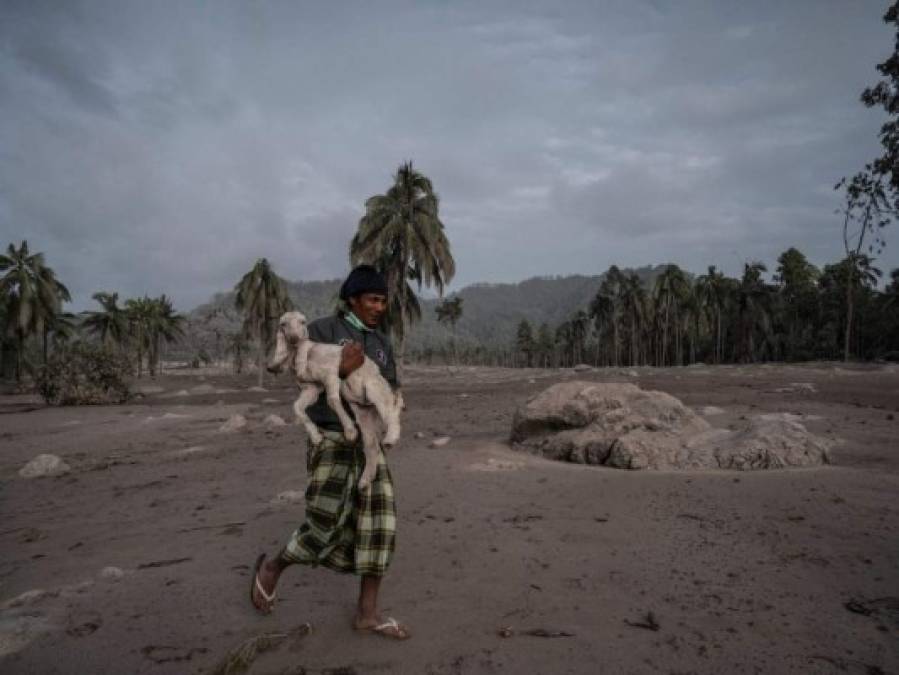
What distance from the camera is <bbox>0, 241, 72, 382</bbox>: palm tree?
37.4 m

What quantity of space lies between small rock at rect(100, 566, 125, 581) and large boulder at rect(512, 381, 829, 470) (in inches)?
208

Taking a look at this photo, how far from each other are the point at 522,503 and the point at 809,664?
3023mm

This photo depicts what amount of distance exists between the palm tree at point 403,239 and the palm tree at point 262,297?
43.7 feet

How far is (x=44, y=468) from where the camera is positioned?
8375 millimetres

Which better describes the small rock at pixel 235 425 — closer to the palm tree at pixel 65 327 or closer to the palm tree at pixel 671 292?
the palm tree at pixel 65 327

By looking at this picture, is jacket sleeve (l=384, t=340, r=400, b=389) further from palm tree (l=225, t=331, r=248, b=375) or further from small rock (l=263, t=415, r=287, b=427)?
palm tree (l=225, t=331, r=248, b=375)

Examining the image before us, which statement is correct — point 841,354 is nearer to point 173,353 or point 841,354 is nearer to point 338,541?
point 338,541

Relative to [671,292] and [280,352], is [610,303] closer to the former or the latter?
[671,292]

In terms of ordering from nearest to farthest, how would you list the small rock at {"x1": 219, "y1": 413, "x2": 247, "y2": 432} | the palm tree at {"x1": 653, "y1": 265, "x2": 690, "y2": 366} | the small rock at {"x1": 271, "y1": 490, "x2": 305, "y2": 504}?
the small rock at {"x1": 271, "y1": 490, "x2": 305, "y2": 504}, the small rock at {"x1": 219, "y1": 413, "x2": 247, "y2": 432}, the palm tree at {"x1": 653, "y1": 265, "x2": 690, "y2": 366}

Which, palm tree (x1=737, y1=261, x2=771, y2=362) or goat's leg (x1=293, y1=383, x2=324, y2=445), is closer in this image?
goat's leg (x1=293, y1=383, x2=324, y2=445)

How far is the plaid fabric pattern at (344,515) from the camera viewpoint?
293 centimetres

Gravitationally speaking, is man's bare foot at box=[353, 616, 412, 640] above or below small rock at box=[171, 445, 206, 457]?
above

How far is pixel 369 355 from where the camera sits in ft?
10.7

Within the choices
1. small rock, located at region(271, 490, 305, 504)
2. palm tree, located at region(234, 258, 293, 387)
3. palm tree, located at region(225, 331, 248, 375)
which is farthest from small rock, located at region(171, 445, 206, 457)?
palm tree, located at region(225, 331, 248, 375)
